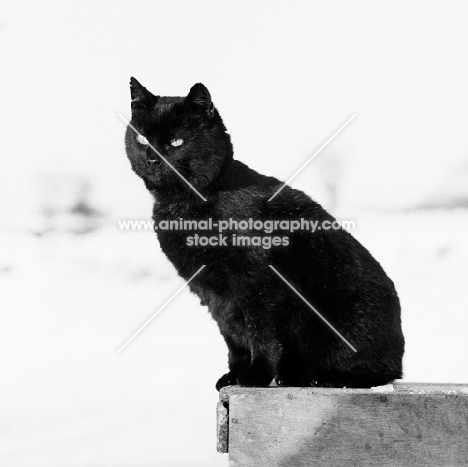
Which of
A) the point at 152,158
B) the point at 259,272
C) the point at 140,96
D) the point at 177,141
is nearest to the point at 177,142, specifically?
the point at 177,141

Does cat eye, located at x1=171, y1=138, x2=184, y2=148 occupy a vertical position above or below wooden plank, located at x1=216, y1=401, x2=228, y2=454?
above

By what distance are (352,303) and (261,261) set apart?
15.1 inches

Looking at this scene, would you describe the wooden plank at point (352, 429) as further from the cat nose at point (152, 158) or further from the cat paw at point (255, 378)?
the cat nose at point (152, 158)

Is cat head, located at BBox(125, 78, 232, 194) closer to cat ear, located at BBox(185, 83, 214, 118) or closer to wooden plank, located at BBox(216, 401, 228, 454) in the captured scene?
cat ear, located at BBox(185, 83, 214, 118)

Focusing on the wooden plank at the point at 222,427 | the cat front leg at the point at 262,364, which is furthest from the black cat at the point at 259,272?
the wooden plank at the point at 222,427

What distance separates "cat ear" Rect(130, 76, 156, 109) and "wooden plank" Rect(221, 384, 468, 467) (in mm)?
1198

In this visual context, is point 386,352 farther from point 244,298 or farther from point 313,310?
point 244,298

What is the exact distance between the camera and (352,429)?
215cm

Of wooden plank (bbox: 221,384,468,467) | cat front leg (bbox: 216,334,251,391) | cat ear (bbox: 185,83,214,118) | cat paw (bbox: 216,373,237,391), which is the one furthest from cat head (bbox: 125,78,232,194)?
wooden plank (bbox: 221,384,468,467)

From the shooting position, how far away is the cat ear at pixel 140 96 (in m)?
2.59

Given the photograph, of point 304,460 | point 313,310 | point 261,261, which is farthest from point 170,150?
point 304,460

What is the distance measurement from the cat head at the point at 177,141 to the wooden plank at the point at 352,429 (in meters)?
0.87

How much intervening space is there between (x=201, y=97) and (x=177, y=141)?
202mm

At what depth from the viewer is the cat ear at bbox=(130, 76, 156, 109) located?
2.59 m
